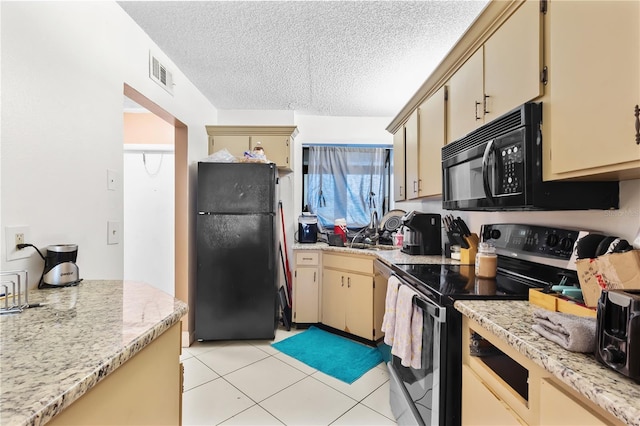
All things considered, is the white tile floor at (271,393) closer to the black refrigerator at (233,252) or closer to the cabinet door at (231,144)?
the black refrigerator at (233,252)

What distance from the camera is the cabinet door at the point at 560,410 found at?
1.89 ft

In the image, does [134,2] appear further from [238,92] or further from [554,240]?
[554,240]

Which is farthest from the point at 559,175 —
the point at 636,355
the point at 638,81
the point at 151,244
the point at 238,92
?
the point at 151,244

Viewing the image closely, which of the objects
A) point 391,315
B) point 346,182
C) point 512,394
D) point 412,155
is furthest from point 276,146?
point 512,394

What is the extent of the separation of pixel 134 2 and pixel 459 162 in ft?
6.85

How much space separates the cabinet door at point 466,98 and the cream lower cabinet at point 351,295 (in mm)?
1349

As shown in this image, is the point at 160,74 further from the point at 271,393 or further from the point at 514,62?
the point at 271,393

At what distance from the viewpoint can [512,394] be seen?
808 millimetres

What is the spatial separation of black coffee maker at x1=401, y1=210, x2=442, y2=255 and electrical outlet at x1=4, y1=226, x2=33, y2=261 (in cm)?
221

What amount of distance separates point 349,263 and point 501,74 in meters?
1.93

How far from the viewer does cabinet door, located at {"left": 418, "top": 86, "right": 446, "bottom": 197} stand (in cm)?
195

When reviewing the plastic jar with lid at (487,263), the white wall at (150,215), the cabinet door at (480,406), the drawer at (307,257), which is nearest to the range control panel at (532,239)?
the plastic jar with lid at (487,263)

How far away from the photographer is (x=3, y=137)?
3.48 ft

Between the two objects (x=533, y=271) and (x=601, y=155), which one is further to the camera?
(x=533, y=271)
